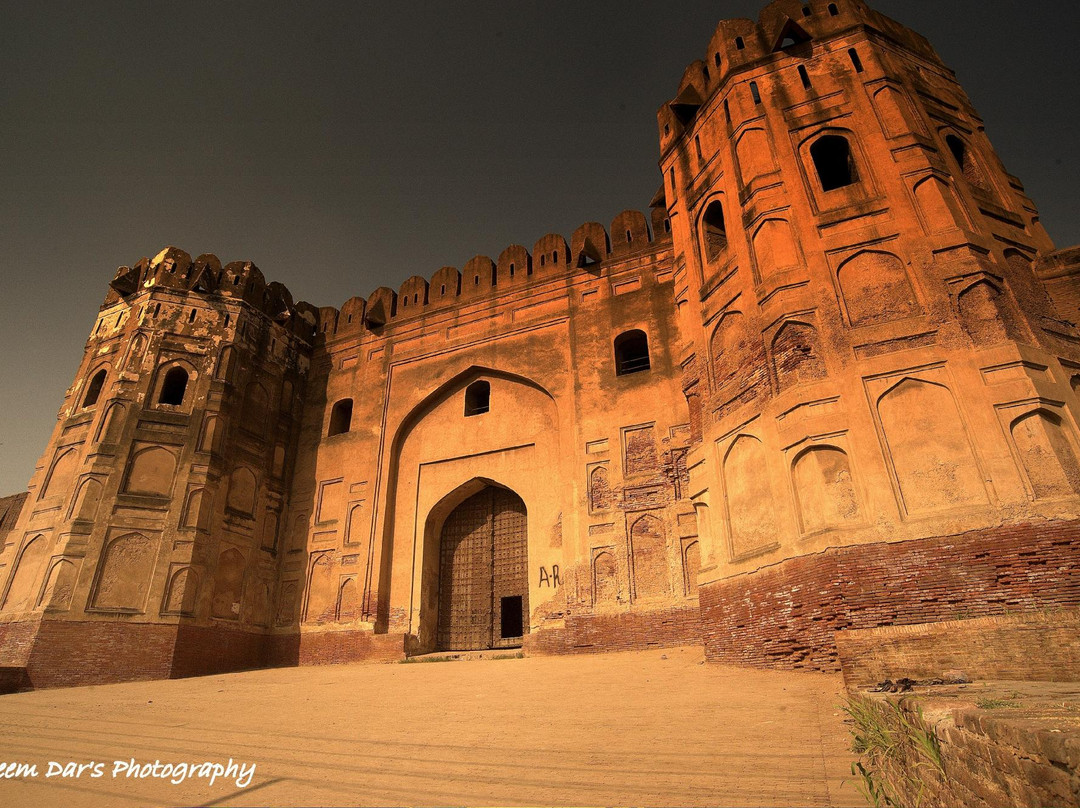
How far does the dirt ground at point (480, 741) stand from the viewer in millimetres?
3104

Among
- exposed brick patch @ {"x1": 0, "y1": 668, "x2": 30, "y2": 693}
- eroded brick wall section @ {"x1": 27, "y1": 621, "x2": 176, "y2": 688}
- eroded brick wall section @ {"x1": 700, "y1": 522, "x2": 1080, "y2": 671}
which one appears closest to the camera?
eroded brick wall section @ {"x1": 700, "y1": 522, "x2": 1080, "y2": 671}

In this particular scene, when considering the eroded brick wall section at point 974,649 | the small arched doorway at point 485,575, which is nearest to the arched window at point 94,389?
the small arched doorway at point 485,575

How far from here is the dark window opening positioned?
11.6 m

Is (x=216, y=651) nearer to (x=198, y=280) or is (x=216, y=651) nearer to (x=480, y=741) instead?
(x=198, y=280)

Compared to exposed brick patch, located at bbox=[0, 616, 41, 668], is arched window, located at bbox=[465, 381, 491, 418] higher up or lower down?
higher up

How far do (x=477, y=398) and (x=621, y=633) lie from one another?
599 cm

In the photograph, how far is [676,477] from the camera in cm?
1006

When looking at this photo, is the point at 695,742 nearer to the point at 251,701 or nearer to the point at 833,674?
the point at 833,674

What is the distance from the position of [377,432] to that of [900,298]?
9.99m

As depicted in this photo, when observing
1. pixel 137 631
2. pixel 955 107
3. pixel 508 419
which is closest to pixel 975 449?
pixel 955 107

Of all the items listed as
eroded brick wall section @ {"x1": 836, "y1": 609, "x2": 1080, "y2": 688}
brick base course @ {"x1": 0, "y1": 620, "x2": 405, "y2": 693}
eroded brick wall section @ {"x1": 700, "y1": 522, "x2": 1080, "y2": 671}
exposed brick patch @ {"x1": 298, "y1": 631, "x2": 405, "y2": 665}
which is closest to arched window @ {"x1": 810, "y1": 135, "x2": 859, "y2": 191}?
eroded brick wall section @ {"x1": 700, "y1": 522, "x2": 1080, "y2": 671}

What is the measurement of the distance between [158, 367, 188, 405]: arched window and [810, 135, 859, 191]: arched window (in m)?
12.1
